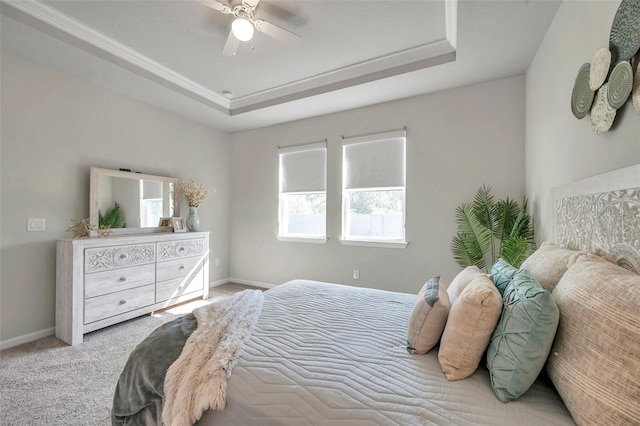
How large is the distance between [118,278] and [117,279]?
0.01 m

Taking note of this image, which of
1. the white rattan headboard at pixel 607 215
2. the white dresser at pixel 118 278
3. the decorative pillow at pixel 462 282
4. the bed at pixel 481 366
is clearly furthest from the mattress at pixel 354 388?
the white dresser at pixel 118 278

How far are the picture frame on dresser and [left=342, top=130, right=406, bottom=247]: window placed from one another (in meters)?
2.32

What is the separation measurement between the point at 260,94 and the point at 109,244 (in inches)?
99.1

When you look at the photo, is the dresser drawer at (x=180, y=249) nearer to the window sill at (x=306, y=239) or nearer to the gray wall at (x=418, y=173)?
the gray wall at (x=418, y=173)

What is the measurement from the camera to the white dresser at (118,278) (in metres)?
2.50

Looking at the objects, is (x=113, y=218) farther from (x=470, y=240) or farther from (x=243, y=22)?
(x=470, y=240)

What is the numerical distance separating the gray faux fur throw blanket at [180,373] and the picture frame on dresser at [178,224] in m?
2.52

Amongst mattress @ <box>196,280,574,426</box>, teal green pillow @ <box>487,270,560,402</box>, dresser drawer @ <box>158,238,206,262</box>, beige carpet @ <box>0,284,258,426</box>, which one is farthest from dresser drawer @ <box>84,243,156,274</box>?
teal green pillow @ <box>487,270,560,402</box>

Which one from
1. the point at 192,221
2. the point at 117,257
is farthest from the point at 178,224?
the point at 117,257

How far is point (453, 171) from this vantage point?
10.2 feet

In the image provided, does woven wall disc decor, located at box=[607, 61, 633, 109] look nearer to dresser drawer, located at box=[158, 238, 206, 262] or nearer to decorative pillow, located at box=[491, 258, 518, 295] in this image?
decorative pillow, located at box=[491, 258, 518, 295]

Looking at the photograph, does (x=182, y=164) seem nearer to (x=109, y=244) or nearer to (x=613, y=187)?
A: (x=109, y=244)

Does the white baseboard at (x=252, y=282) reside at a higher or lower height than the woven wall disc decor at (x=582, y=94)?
lower

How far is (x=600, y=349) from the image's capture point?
0.75 m
